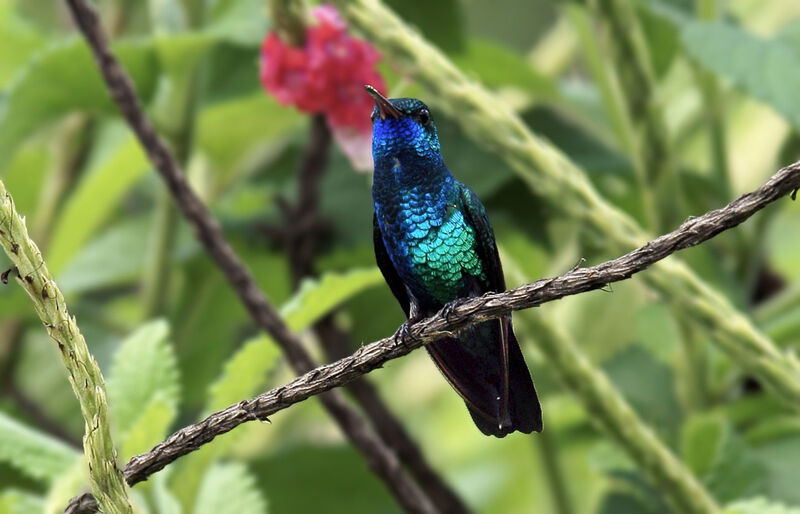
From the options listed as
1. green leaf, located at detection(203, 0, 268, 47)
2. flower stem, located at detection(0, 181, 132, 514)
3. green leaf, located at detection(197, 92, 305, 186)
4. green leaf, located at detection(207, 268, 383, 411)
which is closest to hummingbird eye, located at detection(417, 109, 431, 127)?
flower stem, located at detection(0, 181, 132, 514)

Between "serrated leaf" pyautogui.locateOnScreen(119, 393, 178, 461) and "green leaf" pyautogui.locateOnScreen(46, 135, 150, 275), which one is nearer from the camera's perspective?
"serrated leaf" pyautogui.locateOnScreen(119, 393, 178, 461)

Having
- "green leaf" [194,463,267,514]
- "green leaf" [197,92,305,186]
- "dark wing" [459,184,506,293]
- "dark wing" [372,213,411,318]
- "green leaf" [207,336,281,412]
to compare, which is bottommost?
"dark wing" [459,184,506,293]

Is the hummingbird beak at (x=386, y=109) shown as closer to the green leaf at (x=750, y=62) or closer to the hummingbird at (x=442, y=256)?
the hummingbird at (x=442, y=256)

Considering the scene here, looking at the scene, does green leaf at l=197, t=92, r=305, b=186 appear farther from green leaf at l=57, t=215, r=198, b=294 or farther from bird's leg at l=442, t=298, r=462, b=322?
bird's leg at l=442, t=298, r=462, b=322

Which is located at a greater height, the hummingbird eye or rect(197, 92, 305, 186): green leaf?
rect(197, 92, 305, 186): green leaf

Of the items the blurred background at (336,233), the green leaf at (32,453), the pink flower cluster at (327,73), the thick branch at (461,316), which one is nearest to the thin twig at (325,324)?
the blurred background at (336,233)

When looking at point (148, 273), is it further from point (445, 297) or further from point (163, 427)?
point (445, 297)

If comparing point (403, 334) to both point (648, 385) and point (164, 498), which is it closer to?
point (164, 498)
